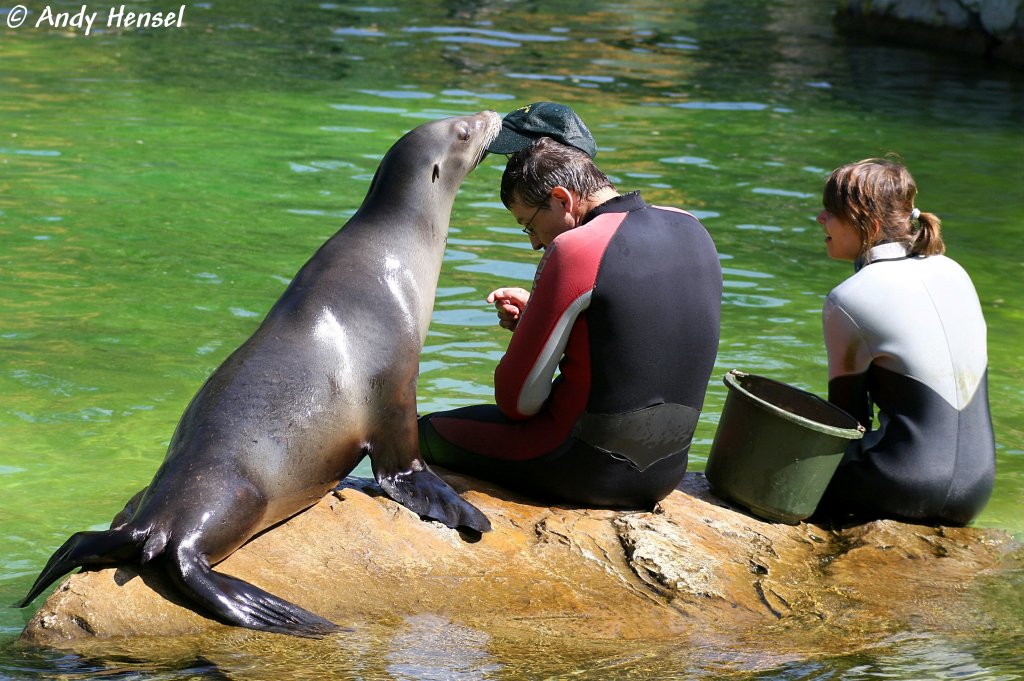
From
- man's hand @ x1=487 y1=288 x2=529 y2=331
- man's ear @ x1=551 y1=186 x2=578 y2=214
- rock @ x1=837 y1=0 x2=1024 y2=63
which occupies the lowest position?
man's hand @ x1=487 y1=288 x2=529 y2=331

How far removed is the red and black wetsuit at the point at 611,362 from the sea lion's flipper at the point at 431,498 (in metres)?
0.27

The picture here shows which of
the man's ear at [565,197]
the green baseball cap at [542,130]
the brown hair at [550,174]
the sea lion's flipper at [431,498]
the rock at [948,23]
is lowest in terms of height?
the sea lion's flipper at [431,498]

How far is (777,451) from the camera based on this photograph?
14.7ft

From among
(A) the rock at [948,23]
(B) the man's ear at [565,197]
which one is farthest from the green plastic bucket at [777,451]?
(A) the rock at [948,23]

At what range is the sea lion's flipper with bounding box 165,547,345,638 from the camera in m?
3.72

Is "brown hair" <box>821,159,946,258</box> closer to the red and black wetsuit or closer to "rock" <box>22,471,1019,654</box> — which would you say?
the red and black wetsuit

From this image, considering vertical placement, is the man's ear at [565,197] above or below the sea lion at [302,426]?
above

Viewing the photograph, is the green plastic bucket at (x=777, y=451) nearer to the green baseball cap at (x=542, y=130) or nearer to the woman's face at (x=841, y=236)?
the woman's face at (x=841, y=236)

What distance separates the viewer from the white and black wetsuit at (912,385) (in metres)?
4.46

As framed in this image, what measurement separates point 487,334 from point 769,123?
7196mm

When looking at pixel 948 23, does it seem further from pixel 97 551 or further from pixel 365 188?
pixel 97 551

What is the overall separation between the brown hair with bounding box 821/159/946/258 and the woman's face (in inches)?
0.7

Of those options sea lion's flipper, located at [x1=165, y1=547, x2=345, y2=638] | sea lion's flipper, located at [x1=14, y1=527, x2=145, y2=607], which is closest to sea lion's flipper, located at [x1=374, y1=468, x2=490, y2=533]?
sea lion's flipper, located at [x1=165, y1=547, x2=345, y2=638]

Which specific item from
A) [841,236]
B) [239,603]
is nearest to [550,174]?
[841,236]
